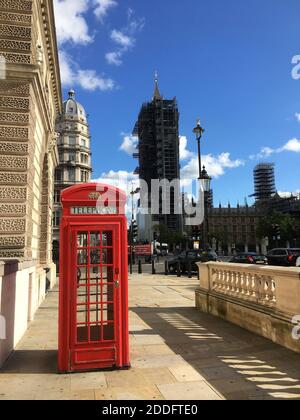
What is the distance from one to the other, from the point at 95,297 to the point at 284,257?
25.0 m

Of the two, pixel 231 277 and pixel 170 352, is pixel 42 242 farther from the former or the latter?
pixel 170 352

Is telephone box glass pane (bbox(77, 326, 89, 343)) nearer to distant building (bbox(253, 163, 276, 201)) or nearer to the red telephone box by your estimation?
the red telephone box

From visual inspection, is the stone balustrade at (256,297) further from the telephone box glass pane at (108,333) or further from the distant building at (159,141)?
the distant building at (159,141)

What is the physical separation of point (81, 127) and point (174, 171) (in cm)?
2828

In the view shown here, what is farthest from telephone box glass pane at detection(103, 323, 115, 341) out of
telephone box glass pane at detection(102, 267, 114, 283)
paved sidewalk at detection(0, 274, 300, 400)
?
telephone box glass pane at detection(102, 267, 114, 283)

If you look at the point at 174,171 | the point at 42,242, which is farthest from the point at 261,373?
the point at 174,171

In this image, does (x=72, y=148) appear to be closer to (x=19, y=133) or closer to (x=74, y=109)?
(x=74, y=109)

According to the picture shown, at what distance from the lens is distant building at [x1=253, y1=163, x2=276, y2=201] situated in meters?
168

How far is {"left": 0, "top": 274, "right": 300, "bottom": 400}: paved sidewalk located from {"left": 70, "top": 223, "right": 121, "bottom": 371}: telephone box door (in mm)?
303

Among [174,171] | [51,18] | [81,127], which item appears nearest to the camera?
[51,18]

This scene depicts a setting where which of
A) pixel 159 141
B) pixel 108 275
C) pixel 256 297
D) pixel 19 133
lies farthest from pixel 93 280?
pixel 159 141

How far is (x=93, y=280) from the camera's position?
6391 millimetres

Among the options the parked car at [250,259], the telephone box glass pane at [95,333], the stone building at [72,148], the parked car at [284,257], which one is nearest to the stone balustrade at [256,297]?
the telephone box glass pane at [95,333]

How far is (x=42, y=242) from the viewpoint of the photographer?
17.4 metres
